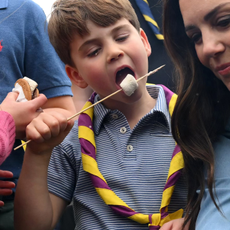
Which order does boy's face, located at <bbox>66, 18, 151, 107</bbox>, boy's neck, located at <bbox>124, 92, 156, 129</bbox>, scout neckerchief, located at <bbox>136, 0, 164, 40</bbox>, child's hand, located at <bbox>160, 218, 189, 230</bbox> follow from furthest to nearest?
Result: scout neckerchief, located at <bbox>136, 0, 164, 40</bbox>
boy's neck, located at <bbox>124, 92, 156, 129</bbox>
boy's face, located at <bbox>66, 18, 151, 107</bbox>
child's hand, located at <bbox>160, 218, 189, 230</bbox>

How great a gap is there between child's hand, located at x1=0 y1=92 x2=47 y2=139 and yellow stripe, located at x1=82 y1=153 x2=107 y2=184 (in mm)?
253

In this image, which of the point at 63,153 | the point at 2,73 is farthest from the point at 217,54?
the point at 2,73

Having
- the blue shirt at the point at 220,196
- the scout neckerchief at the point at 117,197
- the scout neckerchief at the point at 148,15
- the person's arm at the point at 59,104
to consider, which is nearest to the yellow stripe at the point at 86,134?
the scout neckerchief at the point at 117,197

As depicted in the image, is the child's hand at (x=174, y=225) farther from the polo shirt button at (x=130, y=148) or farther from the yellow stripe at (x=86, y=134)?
the yellow stripe at (x=86, y=134)

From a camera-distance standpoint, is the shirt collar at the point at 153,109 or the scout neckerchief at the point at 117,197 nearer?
the scout neckerchief at the point at 117,197

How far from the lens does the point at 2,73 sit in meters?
1.34

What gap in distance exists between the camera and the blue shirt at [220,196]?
905mm

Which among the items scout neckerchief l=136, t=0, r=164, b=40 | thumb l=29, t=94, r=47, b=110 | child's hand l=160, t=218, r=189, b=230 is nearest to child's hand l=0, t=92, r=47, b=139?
thumb l=29, t=94, r=47, b=110

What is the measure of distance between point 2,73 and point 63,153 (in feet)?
1.31

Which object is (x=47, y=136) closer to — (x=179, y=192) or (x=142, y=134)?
(x=142, y=134)

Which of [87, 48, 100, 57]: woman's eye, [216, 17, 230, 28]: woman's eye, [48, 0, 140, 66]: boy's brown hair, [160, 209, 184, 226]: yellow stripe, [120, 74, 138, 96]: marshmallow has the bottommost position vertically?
[160, 209, 184, 226]: yellow stripe

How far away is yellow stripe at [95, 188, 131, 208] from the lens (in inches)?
46.5

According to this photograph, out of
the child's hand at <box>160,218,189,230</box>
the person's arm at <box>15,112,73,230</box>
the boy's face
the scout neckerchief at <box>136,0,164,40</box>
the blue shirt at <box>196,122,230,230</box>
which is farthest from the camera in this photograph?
the scout neckerchief at <box>136,0,164,40</box>

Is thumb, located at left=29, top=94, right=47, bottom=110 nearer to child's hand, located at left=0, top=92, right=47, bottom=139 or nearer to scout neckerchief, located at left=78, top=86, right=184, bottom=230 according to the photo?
child's hand, located at left=0, top=92, right=47, bottom=139
